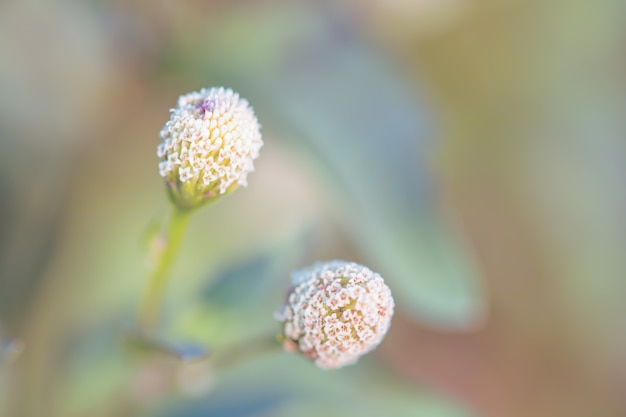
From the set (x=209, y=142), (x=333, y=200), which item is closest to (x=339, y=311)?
(x=209, y=142)

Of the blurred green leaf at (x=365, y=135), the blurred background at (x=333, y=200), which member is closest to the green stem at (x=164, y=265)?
the blurred background at (x=333, y=200)

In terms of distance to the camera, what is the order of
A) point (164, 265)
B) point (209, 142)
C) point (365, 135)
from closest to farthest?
1. point (209, 142)
2. point (164, 265)
3. point (365, 135)

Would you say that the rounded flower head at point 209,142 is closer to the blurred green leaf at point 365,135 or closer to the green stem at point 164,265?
the green stem at point 164,265

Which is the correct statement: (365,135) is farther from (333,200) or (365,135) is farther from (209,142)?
(209,142)

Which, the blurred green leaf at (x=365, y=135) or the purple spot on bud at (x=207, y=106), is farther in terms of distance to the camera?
the blurred green leaf at (x=365, y=135)

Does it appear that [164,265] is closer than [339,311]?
No

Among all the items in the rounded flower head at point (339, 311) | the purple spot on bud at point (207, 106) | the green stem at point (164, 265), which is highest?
the purple spot on bud at point (207, 106)
